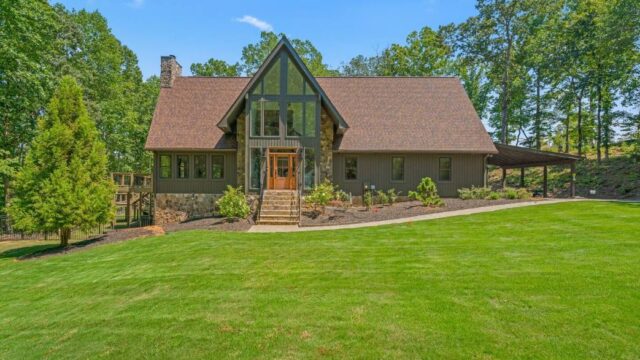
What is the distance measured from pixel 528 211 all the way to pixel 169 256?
12.9 meters

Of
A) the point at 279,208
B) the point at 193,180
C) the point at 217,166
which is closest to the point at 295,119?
the point at 279,208

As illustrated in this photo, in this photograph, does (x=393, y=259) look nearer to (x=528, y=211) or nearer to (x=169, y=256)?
(x=169, y=256)

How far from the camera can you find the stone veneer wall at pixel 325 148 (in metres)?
18.9

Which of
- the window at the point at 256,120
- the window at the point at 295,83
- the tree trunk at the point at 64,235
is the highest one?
the window at the point at 295,83

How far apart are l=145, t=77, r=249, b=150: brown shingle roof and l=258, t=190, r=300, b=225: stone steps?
429cm

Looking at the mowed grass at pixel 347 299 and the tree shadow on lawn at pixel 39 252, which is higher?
the mowed grass at pixel 347 299

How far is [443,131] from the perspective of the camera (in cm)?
2033

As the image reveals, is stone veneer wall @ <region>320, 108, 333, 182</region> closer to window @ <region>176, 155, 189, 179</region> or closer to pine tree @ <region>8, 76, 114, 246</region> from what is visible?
window @ <region>176, 155, 189, 179</region>

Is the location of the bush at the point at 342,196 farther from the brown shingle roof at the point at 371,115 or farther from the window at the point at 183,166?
the window at the point at 183,166

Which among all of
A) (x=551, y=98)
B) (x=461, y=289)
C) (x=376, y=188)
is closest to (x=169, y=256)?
(x=461, y=289)

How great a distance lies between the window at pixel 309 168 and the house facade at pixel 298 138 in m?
0.05

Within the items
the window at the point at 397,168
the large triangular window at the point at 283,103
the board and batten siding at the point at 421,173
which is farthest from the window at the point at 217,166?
the window at the point at 397,168

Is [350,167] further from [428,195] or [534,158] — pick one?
[534,158]

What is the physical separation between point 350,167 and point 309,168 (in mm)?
2701
